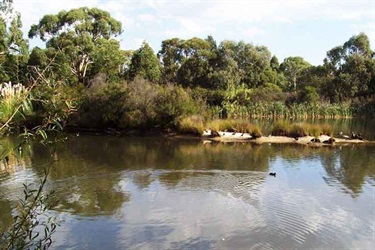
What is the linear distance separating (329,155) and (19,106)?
15.9 m

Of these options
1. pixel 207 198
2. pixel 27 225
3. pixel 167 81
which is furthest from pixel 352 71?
pixel 27 225

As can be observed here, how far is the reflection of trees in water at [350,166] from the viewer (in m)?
11.9

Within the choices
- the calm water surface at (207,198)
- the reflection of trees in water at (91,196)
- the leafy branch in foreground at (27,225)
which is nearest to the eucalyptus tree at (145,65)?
the calm water surface at (207,198)

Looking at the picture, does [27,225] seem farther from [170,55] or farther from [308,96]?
[170,55]

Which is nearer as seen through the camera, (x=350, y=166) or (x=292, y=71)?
(x=350, y=166)

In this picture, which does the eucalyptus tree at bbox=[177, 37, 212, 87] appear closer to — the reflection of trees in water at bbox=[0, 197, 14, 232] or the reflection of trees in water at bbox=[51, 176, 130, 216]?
the reflection of trees in water at bbox=[51, 176, 130, 216]

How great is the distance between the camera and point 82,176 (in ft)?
40.9

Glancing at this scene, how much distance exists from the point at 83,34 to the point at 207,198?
87.2 ft

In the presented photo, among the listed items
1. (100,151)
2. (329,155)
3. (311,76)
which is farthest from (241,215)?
(311,76)

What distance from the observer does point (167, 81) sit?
34000mm

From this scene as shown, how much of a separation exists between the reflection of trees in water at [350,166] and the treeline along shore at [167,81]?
811 centimetres

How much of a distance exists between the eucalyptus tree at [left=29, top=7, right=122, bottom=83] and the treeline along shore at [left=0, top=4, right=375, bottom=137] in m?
0.08

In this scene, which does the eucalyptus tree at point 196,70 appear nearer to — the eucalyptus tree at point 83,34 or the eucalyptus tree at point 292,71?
the eucalyptus tree at point 83,34

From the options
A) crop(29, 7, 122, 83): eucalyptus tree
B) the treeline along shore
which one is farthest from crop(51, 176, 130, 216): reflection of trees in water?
crop(29, 7, 122, 83): eucalyptus tree
